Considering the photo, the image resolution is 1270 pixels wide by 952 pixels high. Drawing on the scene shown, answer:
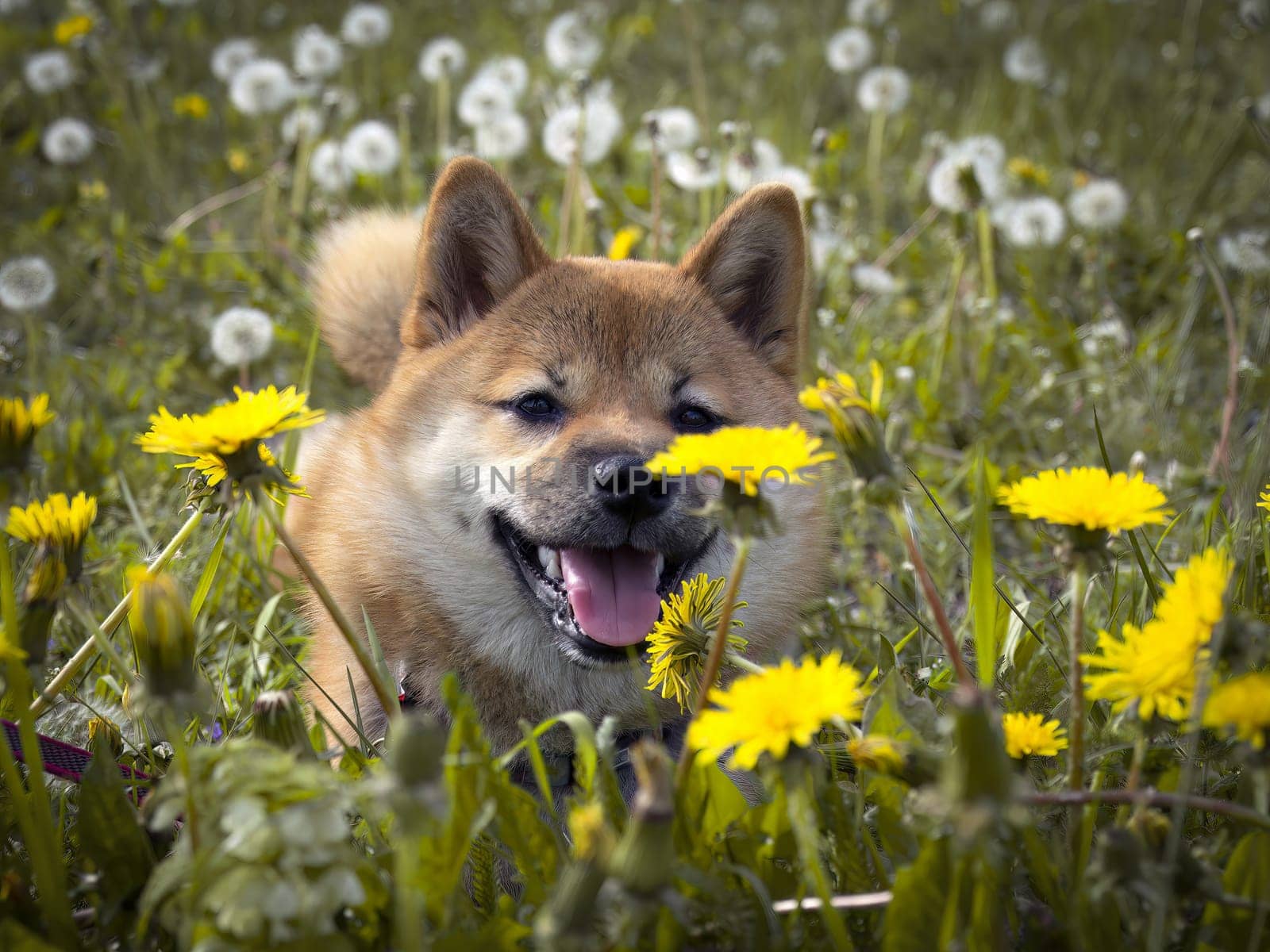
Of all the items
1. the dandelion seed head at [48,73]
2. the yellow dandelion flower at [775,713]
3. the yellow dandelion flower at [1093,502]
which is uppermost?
the dandelion seed head at [48,73]

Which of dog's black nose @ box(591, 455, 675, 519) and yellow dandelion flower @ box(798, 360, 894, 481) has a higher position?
yellow dandelion flower @ box(798, 360, 894, 481)

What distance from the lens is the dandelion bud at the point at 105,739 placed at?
1298 millimetres

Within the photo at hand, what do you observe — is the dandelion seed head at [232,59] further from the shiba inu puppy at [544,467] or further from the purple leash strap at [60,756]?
the purple leash strap at [60,756]

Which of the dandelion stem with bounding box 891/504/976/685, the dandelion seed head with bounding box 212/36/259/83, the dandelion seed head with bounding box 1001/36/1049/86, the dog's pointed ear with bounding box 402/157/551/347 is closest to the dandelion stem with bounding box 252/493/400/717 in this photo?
the dandelion stem with bounding box 891/504/976/685

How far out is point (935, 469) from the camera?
3.07 m

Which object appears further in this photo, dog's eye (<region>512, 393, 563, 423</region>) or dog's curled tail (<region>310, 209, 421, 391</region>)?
dog's curled tail (<region>310, 209, 421, 391</region>)

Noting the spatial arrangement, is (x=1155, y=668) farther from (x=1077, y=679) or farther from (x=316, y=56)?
(x=316, y=56)

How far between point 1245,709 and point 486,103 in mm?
3797

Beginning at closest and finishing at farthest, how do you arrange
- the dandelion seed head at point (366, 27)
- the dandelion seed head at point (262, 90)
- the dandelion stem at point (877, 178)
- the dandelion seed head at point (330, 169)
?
the dandelion seed head at point (330, 169)
the dandelion stem at point (877, 178)
the dandelion seed head at point (262, 90)
the dandelion seed head at point (366, 27)

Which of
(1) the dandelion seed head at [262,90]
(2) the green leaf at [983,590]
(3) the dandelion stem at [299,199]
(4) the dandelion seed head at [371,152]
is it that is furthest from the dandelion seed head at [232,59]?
(2) the green leaf at [983,590]

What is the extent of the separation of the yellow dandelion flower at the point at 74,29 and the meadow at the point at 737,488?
0.10 meters

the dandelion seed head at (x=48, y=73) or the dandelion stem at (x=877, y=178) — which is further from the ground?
the dandelion seed head at (x=48, y=73)

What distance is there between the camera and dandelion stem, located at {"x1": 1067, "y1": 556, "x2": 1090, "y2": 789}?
1146 millimetres

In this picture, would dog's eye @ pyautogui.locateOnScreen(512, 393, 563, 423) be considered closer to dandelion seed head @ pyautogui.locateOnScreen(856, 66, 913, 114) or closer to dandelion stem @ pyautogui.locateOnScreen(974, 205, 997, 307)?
dandelion stem @ pyautogui.locateOnScreen(974, 205, 997, 307)
